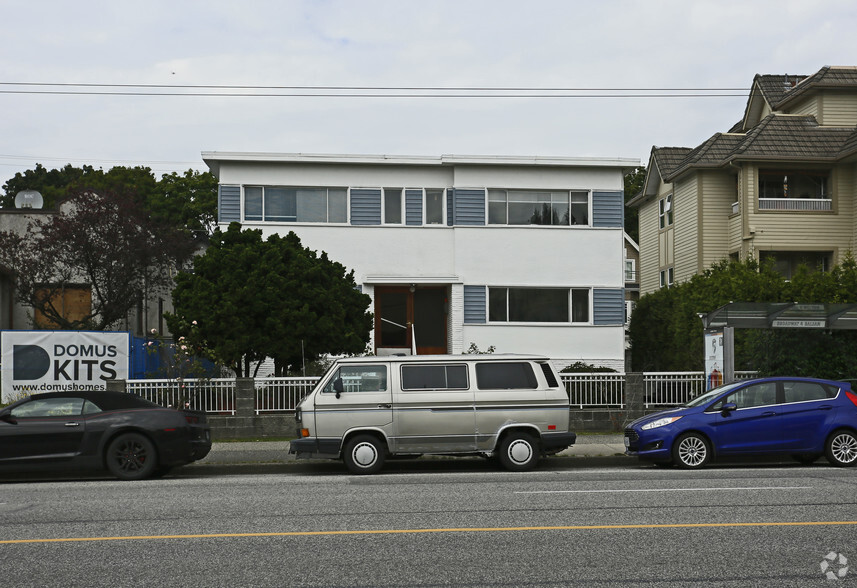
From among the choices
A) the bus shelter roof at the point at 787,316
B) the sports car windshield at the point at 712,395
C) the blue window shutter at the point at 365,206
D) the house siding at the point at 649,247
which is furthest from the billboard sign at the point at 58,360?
the house siding at the point at 649,247

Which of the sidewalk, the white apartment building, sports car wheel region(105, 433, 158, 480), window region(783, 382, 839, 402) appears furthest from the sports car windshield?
the white apartment building

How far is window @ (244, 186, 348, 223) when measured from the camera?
95.1 ft

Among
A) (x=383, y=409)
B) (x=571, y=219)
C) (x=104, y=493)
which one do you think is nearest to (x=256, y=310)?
(x=383, y=409)

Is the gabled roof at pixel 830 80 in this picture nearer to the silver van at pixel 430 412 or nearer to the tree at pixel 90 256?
the silver van at pixel 430 412

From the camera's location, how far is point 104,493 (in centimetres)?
1227

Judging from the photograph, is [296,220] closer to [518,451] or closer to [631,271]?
[518,451]

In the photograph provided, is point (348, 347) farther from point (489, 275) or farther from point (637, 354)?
point (637, 354)

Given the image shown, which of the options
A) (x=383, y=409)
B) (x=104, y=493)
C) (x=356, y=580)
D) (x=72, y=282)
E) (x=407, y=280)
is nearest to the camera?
(x=356, y=580)

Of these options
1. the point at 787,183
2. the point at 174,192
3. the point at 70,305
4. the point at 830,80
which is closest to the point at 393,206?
the point at 70,305

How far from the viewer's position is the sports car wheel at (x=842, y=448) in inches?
587

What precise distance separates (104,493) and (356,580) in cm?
662

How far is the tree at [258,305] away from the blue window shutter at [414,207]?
6952mm

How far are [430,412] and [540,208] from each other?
1613 cm

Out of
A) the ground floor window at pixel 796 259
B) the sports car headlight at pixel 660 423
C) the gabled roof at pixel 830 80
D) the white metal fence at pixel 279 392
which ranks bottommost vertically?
the sports car headlight at pixel 660 423
